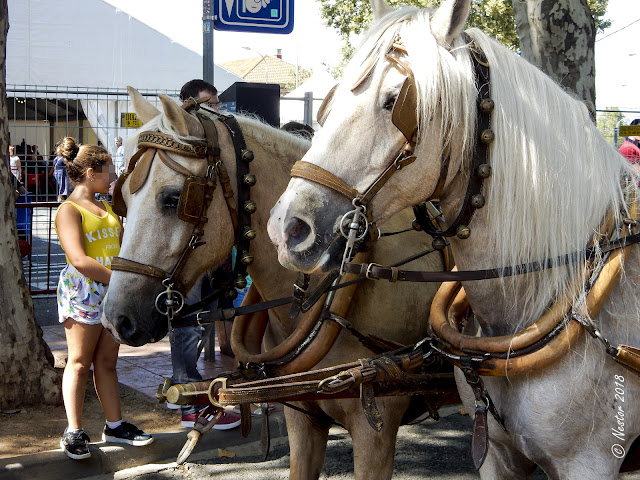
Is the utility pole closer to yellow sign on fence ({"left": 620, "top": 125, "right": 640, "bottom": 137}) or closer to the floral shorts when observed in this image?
the floral shorts

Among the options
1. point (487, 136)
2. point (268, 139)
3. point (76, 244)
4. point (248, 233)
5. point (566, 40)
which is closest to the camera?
point (487, 136)

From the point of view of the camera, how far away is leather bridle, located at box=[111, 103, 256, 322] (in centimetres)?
252

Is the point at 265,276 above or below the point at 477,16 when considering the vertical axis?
below

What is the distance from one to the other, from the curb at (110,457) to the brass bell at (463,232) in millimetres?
3080

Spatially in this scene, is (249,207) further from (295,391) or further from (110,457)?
(110,457)

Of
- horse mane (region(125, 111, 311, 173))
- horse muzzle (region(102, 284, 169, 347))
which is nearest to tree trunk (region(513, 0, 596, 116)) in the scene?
horse mane (region(125, 111, 311, 173))

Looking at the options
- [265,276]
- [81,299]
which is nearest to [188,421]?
[81,299]

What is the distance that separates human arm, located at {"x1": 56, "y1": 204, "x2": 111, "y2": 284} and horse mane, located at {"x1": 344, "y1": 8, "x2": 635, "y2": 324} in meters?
2.42

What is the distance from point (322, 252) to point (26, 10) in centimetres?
1454

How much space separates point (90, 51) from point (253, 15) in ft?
32.9

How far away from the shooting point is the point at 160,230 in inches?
100

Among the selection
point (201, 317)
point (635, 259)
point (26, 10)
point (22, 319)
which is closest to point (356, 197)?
point (635, 259)

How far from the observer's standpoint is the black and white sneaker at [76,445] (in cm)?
407

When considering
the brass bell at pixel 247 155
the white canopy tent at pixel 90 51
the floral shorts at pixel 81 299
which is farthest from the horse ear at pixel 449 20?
the white canopy tent at pixel 90 51
